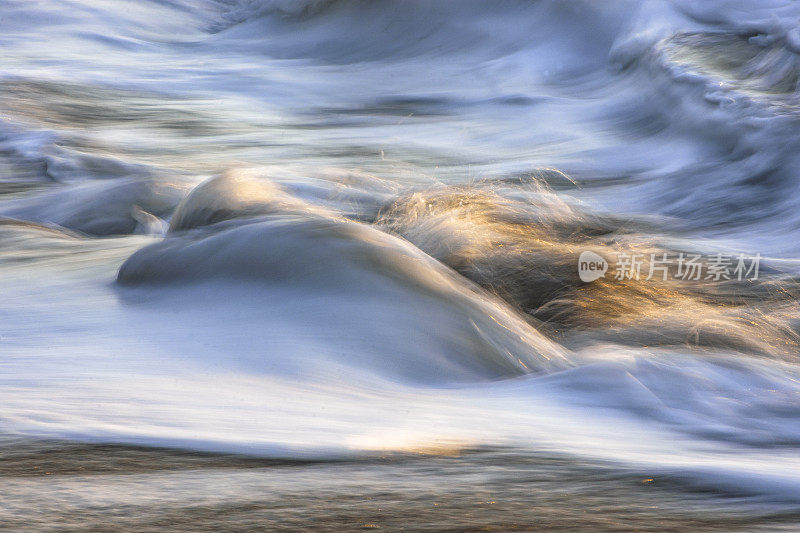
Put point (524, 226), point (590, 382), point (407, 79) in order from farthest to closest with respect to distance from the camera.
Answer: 1. point (407, 79)
2. point (524, 226)
3. point (590, 382)

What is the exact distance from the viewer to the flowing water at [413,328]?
3.99 feet

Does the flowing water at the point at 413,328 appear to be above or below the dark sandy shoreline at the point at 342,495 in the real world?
above

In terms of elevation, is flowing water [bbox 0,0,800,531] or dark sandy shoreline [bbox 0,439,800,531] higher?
flowing water [bbox 0,0,800,531]

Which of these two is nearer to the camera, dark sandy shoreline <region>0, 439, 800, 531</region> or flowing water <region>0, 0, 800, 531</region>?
dark sandy shoreline <region>0, 439, 800, 531</region>

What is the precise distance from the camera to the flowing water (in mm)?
1217

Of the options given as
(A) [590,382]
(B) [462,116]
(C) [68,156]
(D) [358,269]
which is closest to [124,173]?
(C) [68,156]

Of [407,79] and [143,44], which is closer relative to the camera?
[407,79]

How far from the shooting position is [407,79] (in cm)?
938

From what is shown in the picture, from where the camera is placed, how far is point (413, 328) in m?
2.08

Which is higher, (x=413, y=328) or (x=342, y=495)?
(x=413, y=328)

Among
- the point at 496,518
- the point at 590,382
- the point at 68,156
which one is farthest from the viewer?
the point at 68,156

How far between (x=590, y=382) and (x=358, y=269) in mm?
601

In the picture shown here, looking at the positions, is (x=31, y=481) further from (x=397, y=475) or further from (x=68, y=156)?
(x=68, y=156)

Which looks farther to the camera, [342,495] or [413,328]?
[413,328]
